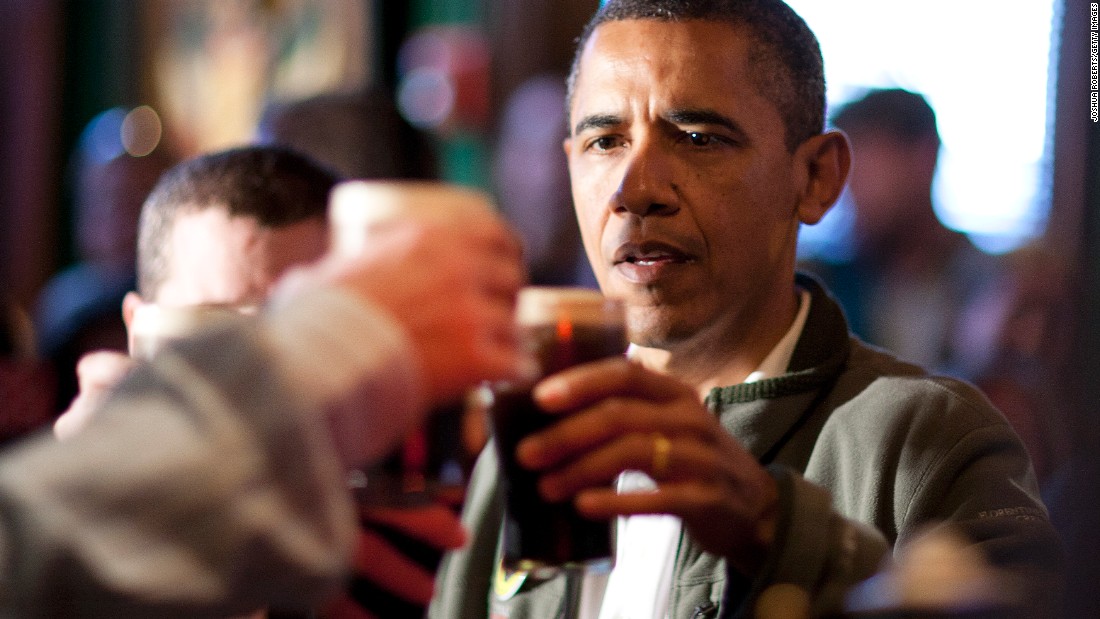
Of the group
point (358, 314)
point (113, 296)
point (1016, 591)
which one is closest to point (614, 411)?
point (358, 314)

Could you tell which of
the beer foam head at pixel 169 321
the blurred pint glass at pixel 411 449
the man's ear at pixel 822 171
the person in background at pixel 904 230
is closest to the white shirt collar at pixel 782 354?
the man's ear at pixel 822 171

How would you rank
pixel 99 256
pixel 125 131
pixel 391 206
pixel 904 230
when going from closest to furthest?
pixel 391 206
pixel 904 230
pixel 99 256
pixel 125 131

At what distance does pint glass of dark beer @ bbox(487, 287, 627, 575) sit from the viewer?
1.00 metres

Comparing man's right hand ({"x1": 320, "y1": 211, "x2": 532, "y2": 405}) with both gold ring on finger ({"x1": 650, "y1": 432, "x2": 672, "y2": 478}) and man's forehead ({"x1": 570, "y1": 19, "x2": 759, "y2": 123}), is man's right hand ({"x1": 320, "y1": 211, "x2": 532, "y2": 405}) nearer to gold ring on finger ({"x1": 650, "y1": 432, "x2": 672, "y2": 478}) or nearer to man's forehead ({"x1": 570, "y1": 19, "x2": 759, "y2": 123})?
gold ring on finger ({"x1": 650, "y1": 432, "x2": 672, "y2": 478})

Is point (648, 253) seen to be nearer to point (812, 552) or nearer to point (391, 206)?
point (812, 552)

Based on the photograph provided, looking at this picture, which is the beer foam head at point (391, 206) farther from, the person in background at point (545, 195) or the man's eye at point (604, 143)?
the person in background at point (545, 195)

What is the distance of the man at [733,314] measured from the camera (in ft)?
4.40

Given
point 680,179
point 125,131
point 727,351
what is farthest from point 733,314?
point 125,131

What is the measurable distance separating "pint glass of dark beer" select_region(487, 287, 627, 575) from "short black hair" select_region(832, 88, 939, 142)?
2516 millimetres

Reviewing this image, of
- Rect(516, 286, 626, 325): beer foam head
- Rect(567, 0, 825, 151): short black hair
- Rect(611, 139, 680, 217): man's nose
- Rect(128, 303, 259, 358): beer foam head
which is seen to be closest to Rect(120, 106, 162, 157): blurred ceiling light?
Rect(567, 0, 825, 151): short black hair

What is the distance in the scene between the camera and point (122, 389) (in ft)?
2.35

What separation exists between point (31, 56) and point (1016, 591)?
6265mm

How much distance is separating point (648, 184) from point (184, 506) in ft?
2.96

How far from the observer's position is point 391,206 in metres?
0.81
